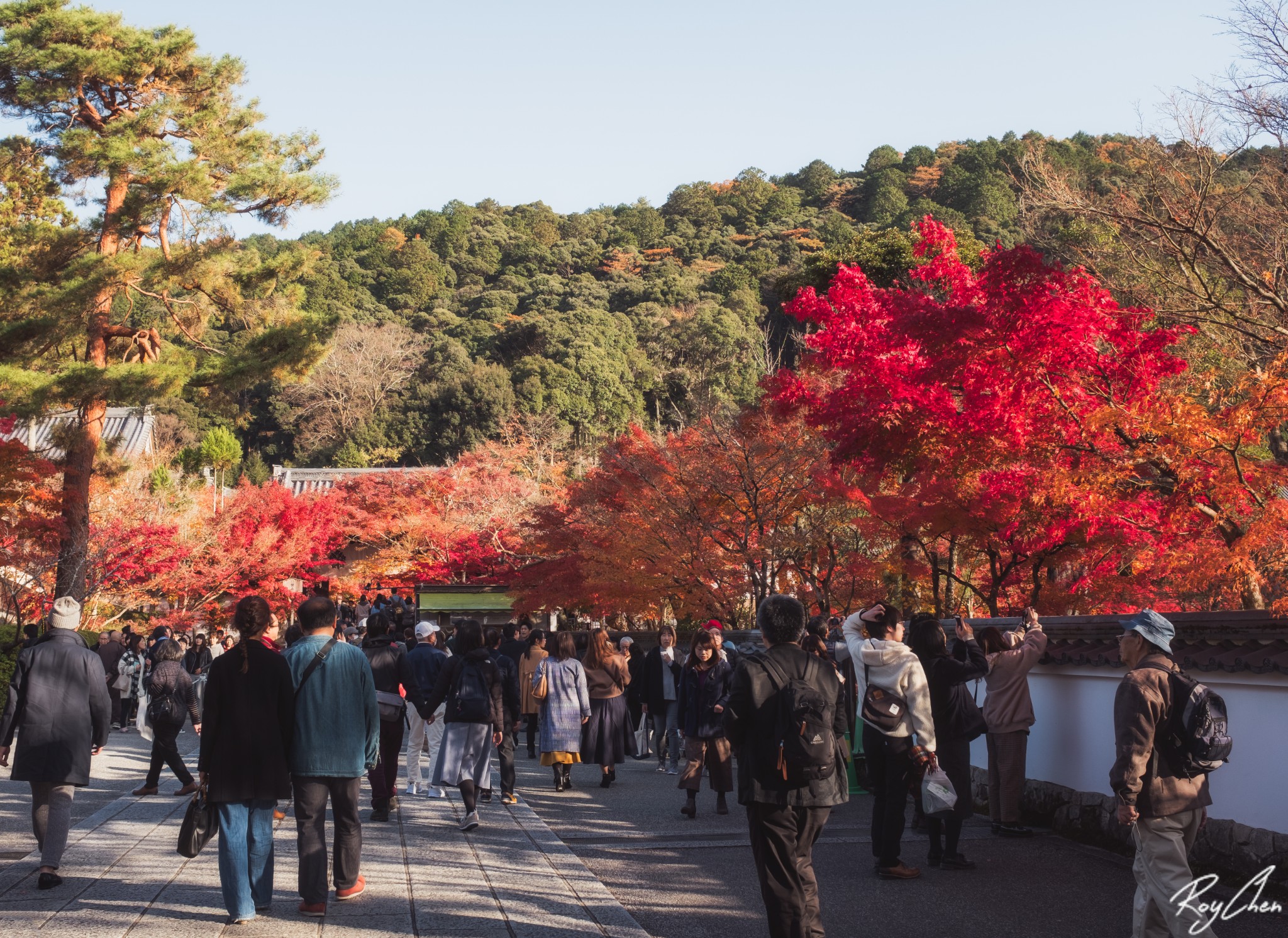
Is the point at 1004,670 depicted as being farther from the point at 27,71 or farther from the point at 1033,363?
the point at 27,71

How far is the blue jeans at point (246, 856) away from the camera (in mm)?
5434

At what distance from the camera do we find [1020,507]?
41.1ft

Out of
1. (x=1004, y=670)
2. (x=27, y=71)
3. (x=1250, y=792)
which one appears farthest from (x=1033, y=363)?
(x=27, y=71)

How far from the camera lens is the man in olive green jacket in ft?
15.2

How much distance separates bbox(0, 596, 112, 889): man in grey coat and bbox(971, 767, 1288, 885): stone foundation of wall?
616cm

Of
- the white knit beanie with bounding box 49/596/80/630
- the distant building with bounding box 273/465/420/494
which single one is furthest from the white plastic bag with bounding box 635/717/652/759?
the distant building with bounding box 273/465/420/494

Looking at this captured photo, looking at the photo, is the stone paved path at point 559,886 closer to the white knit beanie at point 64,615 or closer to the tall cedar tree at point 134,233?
the white knit beanie at point 64,615

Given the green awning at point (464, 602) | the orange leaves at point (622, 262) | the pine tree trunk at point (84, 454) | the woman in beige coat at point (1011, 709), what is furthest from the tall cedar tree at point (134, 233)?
the orange leaves at point (622, 262)

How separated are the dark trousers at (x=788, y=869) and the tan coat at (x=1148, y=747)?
133 cm

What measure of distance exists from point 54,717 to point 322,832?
202 cm

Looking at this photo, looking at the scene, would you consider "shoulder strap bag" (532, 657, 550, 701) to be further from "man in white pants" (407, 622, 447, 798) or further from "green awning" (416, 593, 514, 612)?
"green awning" (416, 593, 514, 612)

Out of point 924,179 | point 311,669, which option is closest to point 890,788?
point 311,669

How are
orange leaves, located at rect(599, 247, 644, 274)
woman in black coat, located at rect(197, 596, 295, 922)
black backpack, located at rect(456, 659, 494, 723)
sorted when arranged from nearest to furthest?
woman in black coat, located at rect(197, 596, 295, 922)
black backpack, located at rect(456, 659, 494, 723)
orange leaves, located at rect(599, 247, 644, 274)

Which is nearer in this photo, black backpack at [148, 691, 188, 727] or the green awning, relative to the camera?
black backpack at [148, 691, 188, 727]
